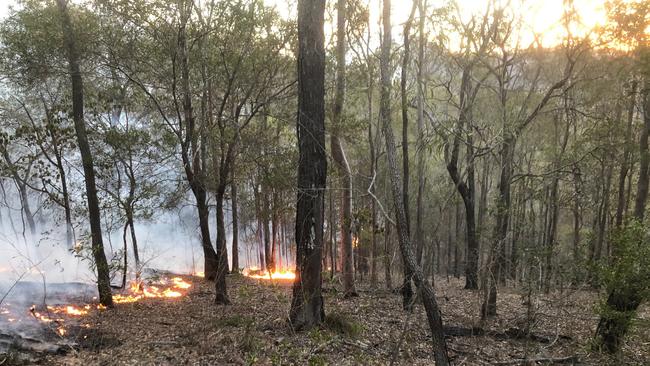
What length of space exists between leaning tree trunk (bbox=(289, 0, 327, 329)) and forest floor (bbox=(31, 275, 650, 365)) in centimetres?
63

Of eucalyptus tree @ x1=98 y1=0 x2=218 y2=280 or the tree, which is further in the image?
eucalyptus tree @ x1=98 y1=0 x2=218 y2=280

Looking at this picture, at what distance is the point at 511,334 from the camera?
9.67 meters

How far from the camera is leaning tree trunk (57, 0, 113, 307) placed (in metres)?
10.5

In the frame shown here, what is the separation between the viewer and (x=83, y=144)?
1084cm

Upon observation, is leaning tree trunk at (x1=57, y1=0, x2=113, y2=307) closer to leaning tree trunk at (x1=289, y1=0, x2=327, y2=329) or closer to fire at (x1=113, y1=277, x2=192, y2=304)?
fire at (x1=113, y1=277, x2=192, y2=304)

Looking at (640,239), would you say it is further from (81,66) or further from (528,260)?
(81,66)

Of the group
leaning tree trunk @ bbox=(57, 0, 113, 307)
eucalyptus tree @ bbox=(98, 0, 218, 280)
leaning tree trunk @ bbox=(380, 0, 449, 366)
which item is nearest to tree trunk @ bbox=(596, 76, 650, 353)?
leaning tree trunk @ bbox=(380, 0, 449, 366)

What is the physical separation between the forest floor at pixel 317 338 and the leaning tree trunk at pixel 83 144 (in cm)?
90

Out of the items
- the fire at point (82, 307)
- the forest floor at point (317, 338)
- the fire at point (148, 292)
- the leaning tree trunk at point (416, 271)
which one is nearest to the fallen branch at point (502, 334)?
the forest floor at point (317, 338)

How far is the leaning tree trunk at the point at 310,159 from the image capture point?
26.2 ft

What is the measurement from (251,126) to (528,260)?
10233 millimetres

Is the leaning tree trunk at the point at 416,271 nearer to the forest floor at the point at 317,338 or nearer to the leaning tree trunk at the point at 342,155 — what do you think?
the forest floor at the point at 317,338

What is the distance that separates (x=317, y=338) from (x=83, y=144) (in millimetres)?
7724

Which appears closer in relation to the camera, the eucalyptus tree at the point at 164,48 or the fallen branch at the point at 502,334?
the fallen branch at the point at 502,334
